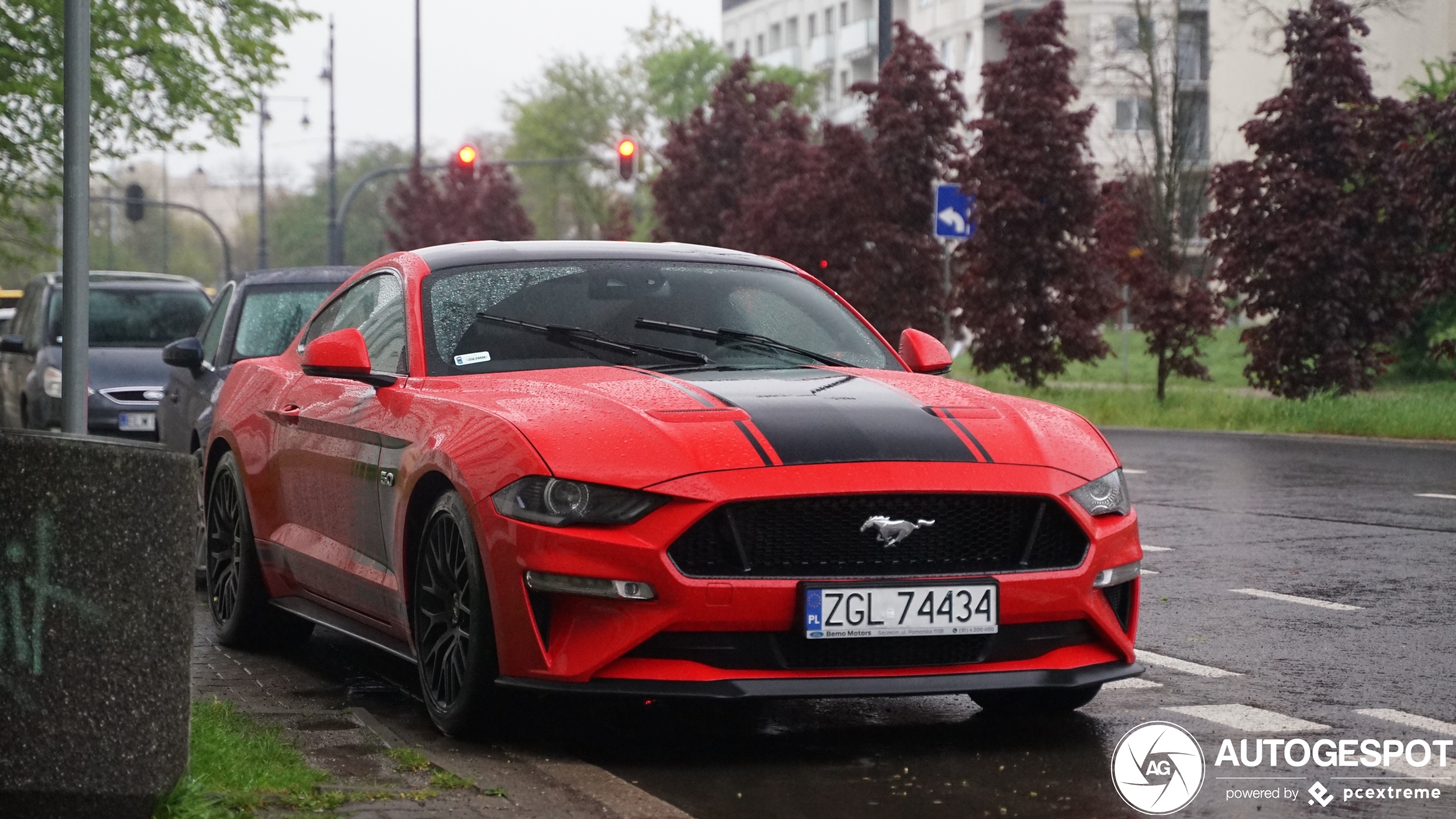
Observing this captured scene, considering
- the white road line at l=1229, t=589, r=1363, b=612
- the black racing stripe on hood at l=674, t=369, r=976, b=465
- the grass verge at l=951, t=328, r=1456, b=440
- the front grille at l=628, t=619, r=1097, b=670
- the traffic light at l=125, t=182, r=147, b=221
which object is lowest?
the grass verge at l=951, t=328, r=1456, b=440

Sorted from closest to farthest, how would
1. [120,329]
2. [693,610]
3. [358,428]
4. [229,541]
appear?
1. [693,610]
2. [358,428]
3. [229,541]
4. [120,329]

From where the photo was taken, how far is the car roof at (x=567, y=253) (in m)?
7.41

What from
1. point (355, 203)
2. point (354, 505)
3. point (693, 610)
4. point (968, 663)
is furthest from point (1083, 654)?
point (355, 203)

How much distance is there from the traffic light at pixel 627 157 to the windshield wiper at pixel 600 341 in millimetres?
29104

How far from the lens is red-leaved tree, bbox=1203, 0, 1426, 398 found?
23.2 meters

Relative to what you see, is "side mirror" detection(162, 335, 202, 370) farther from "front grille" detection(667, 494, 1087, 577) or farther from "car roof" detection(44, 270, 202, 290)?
"car roof" detection(44, 270, 202, 290)

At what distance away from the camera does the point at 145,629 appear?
457 cm

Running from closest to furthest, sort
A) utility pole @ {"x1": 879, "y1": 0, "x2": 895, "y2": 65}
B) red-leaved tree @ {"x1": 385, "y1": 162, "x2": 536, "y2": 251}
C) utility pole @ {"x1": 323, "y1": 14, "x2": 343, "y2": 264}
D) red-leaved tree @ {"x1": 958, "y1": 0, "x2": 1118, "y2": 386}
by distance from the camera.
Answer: utility pole @ {"x1": 879, "y1": 0, "x2": 895, "y2": 65} < red-leaved tree @ {"x1": 958, "y1": 0, "x2": 1118, "y2": 386} < utility pole @ {"x1": 323, "y1": 14, "x2": 343, "y2": 264} < red-leaved tree @ {"x1": 385, "y1": 162, "x2": 536, "y2": 251}

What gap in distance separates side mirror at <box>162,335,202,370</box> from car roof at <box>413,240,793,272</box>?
339 centimetres

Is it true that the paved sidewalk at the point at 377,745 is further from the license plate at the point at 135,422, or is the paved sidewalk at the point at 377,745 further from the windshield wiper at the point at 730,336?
the license plate at the point at 135,422

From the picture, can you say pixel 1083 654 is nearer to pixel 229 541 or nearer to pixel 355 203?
pixel 229 541

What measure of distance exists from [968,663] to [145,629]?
7.72 feet

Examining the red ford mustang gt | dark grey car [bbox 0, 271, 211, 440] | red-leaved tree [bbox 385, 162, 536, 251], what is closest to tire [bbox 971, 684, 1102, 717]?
the red ford mustang gt

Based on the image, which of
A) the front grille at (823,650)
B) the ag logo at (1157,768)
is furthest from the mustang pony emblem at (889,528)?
the ag logo at (1157,768)
